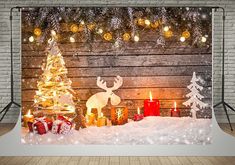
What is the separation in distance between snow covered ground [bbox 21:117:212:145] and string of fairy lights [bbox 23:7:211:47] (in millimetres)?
722

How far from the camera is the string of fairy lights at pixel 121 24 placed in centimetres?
482

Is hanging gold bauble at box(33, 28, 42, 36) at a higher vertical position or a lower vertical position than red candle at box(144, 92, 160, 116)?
higher

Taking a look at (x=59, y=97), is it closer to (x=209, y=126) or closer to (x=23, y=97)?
(x=23, y=97)

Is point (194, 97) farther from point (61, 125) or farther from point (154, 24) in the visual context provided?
point (61, 125)

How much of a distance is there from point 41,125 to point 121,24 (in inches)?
45.6

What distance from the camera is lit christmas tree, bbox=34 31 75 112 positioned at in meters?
4.81

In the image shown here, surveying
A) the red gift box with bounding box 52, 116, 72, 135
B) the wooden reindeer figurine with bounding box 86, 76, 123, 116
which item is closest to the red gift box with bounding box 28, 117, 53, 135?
the red gift box with bounding box 52, 116, 72, 135

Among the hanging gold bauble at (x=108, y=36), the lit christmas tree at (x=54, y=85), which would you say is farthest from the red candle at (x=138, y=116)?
the hanging gold bauble at (x=108, y=36)

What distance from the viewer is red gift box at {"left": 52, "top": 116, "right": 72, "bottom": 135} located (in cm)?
481

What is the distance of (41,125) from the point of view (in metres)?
4.81

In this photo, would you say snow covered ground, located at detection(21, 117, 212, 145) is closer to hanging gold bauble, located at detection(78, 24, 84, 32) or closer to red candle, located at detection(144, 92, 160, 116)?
red candle, located at detection(144, 92, 160, 116)

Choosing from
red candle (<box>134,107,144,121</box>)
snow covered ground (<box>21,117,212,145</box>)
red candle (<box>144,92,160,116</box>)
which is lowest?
snow covered ground (<box>21,117,212,145</box>)

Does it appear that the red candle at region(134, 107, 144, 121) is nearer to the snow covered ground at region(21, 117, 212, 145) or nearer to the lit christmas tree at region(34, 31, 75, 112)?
the snow covered ground at region(21, 117, 212, 145)

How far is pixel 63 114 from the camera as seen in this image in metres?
4.84
